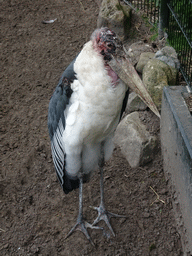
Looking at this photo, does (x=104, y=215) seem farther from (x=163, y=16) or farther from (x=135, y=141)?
(x=163, y=16)

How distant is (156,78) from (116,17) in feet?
5.86

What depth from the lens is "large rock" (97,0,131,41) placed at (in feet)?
16.0

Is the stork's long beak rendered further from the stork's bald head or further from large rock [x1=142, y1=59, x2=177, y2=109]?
large rock [x1=142, y1=59, x2=177, y2=109]

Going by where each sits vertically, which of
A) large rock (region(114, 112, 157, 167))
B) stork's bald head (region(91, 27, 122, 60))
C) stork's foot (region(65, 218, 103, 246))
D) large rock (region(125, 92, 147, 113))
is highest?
stork's bald head (region(91, 27, 122, 60))

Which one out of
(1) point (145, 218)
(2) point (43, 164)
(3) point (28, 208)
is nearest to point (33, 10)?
(2) point (43, 164)

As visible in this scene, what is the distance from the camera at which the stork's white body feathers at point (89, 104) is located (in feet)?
7.36

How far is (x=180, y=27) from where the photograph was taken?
3656mm

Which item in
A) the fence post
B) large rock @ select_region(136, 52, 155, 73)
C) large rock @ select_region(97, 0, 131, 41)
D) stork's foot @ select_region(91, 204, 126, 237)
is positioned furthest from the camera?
large rock @ select_region(97, 0, 131, 41)

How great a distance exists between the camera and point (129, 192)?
10.6 feet

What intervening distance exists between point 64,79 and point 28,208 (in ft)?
4.53

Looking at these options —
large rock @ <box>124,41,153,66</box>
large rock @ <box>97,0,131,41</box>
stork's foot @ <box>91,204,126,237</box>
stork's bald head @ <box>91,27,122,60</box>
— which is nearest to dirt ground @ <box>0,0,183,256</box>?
stork's foot @ <box>91,204,126,237</box>

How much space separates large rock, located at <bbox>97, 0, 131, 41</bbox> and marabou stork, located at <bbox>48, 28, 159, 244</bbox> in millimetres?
2567

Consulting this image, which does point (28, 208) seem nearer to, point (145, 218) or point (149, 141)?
point (145, 218)

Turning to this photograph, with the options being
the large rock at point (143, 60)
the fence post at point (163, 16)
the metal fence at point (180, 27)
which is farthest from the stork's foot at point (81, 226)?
the fence post at point (163, 16)
